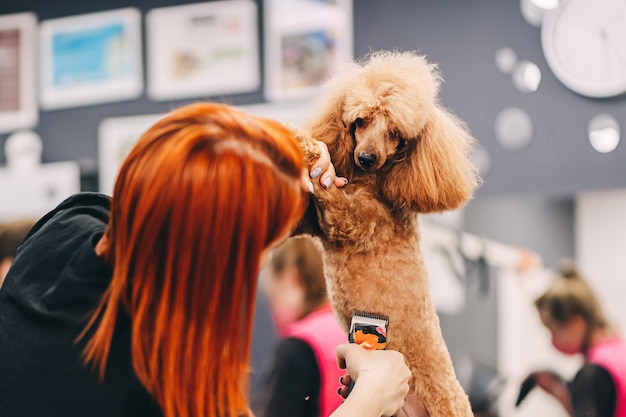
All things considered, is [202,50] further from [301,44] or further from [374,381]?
[374,381]

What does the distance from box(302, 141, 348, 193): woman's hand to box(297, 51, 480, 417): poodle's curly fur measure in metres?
0.01

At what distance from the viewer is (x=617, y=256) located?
6.31 feet

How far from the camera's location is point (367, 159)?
97cm

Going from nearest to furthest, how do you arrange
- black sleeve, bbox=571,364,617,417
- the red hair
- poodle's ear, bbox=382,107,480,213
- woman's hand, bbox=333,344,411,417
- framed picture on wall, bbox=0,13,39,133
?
the red hair < woman's hand, bbox=333,344,411,417 < poodle's ear, bbox=382,107,480,213 < black sleeve, bbox=571,364,617,417 < framed picture on wall, bbox=0,13,39,133

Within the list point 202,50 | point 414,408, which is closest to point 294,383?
point 414,408

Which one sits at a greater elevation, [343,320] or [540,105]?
[540,105]

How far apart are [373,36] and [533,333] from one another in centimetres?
100

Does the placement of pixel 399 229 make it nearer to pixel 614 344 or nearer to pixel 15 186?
pixel 614 344

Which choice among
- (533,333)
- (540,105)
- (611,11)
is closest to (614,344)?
(533,333)

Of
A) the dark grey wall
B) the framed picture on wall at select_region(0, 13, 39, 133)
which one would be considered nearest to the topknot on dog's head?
the dark grey wall

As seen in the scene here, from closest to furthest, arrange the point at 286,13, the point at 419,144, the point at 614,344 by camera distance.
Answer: the point at 419,144 < the point at 614,344 < the point at 286,13

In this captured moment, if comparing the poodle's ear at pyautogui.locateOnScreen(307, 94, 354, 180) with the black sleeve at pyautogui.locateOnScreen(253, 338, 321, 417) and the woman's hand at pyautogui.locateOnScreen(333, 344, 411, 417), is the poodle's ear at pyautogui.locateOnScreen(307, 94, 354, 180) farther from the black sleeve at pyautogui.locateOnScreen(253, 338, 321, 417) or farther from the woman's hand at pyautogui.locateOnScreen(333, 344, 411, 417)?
the black sleeve at pyautogui.locateOnScreen(253, 338, 321, 417)

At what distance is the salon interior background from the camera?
6.30 feet

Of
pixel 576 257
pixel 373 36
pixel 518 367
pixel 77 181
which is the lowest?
pixel 518 367
